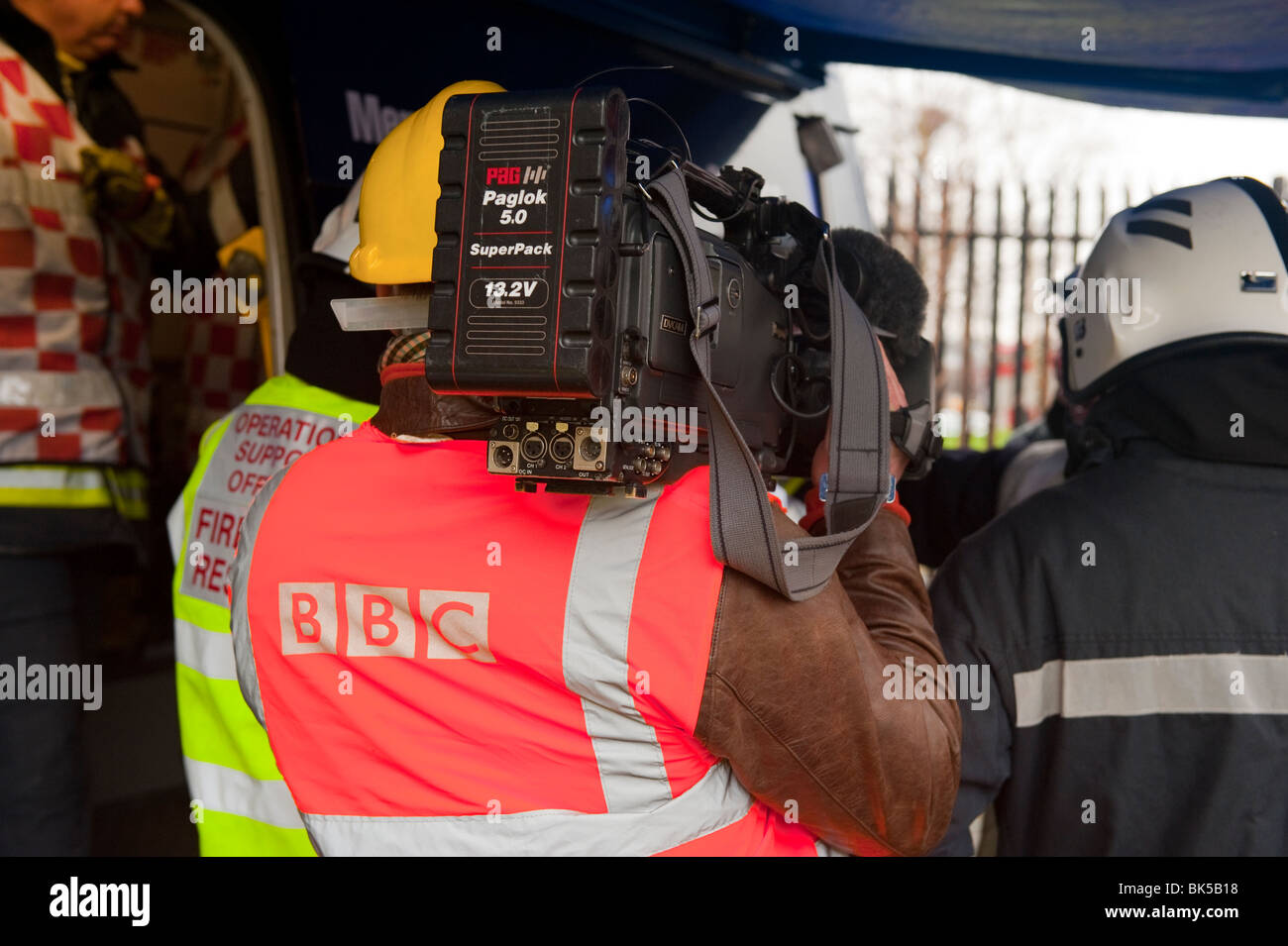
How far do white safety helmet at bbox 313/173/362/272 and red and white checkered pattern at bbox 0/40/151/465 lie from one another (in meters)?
0.84

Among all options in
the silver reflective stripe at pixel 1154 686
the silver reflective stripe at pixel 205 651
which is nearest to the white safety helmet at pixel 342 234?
the silver reflective stripe at pixel 205 651

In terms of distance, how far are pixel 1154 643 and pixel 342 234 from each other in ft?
5.45

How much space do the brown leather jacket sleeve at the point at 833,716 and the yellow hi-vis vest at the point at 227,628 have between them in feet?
3.02

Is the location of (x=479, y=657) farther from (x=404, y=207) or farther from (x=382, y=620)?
(x=404, y=207)

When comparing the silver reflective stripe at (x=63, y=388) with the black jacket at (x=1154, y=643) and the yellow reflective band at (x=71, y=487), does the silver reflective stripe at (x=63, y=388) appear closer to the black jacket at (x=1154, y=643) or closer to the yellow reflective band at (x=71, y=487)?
the yellow reflective band at (x=71, y=487)

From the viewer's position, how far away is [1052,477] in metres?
2.51

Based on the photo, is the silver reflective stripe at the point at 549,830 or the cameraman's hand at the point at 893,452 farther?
the cameraman's hand at the point at 893,452

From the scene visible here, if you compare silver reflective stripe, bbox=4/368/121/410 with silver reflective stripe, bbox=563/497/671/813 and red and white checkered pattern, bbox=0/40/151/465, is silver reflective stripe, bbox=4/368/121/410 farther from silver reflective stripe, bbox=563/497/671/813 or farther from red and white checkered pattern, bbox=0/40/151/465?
silver reflective stripe, bbox=563/497/671/813

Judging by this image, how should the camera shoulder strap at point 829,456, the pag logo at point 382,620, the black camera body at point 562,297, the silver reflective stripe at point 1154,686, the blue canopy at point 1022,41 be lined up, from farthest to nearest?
1. the blue canopy at point 1022,41
2. the silver reflective stripe at point 1154,686
3. the pag logo at point 382,620
4. the camera shoulder strap at point 829,456
5. the black camera body at point 562,297

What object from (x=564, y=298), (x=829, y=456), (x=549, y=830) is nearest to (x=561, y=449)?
(x=564, y=298)

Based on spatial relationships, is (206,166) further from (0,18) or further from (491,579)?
(491,579)

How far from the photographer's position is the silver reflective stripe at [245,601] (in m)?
1.46

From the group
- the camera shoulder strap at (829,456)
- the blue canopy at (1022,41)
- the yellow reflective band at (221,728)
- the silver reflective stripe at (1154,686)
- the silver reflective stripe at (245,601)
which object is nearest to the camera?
the camera shoulder strap at (829,456)
